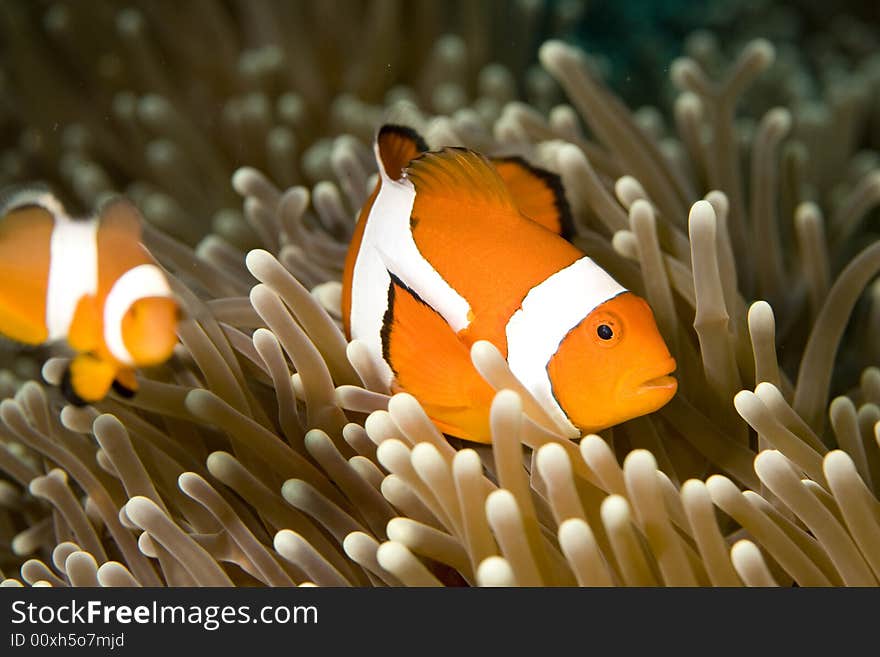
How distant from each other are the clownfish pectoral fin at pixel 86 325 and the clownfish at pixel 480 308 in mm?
332

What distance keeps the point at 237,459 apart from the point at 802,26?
2.52 meters

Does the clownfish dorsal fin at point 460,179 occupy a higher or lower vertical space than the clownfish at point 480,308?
higher

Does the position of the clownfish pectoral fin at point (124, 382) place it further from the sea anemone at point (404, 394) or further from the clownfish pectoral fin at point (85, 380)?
the sea anemone at point (404, 394)

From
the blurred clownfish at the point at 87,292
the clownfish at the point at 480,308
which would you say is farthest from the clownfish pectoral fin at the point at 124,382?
the clownfish at the point at 480,308

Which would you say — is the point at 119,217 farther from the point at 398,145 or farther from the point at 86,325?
the point at 398,145

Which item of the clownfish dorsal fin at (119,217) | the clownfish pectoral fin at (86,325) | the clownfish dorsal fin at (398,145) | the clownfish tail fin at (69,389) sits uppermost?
the clownfish dorsal fin at (398,145)

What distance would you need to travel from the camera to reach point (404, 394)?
1.01 meters

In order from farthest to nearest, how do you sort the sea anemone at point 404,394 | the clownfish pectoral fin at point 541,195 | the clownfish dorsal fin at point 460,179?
1. the clownfish pectoral fin at point 541,195
2. the clownfish dorsal fin at point 460,179
3. the sea anemone at point 404,394

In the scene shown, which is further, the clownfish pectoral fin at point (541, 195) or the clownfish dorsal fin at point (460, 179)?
the clownfish pectoral fin at point (541, 195)

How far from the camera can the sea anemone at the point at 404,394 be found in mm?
974

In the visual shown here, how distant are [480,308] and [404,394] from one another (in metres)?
0.14

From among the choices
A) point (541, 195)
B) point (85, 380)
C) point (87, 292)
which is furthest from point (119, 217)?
point (541, 195)

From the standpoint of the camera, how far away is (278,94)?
7.20 ft
